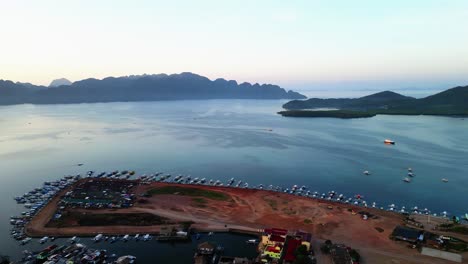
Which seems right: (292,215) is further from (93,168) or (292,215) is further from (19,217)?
(93,168)

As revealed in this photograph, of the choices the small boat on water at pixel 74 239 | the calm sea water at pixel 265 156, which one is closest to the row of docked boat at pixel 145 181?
the calm sea water at pixel 265 156

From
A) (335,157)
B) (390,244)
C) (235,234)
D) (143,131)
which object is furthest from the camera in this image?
(143,131)

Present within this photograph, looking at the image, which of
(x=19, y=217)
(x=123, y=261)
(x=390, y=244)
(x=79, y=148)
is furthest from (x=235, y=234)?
(x=79, y=148)

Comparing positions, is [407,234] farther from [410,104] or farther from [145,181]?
[410,104]

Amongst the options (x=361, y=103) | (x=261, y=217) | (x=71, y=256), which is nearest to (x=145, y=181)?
(x=261, y=217)

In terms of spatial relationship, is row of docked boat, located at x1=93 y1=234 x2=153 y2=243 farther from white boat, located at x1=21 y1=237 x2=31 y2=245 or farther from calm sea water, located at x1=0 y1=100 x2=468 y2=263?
white boat, located at x1=21 y1=237 x2=31 y2=245

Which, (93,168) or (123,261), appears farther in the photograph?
(93,168)
